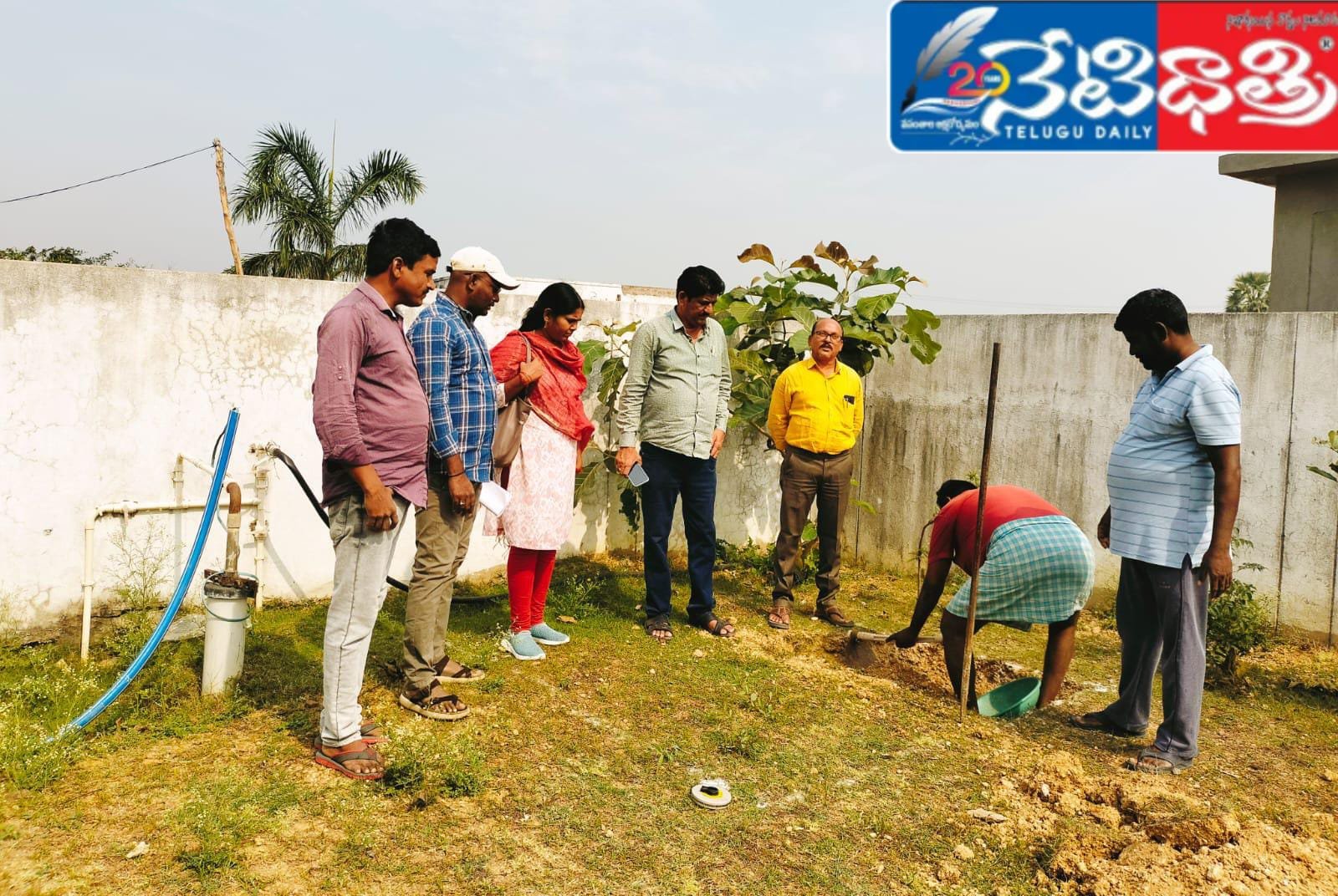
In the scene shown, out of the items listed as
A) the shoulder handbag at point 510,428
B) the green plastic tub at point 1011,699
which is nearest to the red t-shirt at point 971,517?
the green plastic tub at point 1011,699

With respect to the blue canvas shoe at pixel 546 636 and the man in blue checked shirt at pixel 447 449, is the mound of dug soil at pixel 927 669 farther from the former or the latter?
the man in blue checked shirt at pixel 447 449

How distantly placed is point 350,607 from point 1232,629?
13.0 ft

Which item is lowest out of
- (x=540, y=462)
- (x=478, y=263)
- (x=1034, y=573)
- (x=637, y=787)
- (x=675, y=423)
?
(x=637, y=787)

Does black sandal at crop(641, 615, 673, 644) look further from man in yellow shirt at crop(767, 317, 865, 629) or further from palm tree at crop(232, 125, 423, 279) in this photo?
palm tree at crop(232, 125, 423, 279)

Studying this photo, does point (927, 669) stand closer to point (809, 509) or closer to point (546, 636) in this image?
point (809, 509)

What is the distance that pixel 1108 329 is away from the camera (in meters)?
5.51

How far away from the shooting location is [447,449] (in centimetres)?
342

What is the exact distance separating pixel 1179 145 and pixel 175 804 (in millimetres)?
7181

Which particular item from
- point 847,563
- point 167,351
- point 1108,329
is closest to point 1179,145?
point 1108,329

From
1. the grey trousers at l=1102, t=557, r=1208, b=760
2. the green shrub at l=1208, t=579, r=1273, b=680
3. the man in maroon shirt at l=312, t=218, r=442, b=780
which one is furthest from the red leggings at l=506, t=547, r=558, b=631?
the green shrub at l=1208, t=579, r=1273, b=680

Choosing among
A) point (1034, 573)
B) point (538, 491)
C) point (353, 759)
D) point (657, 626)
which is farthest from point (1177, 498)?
point (353, 759)

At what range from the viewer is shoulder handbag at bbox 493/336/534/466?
13.7 ft

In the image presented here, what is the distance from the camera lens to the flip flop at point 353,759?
9.92 feet

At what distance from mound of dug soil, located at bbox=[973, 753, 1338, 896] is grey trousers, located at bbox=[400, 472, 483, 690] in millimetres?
2153
